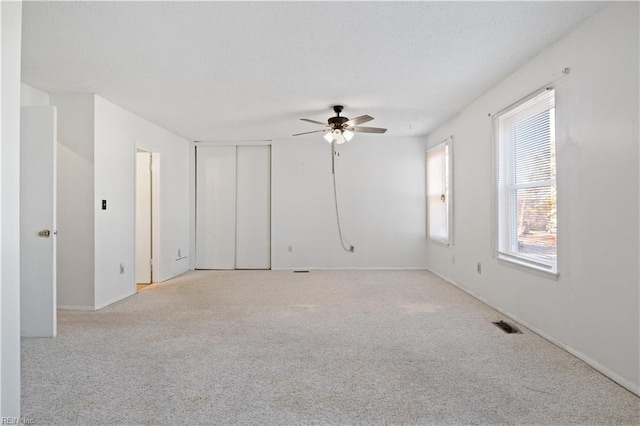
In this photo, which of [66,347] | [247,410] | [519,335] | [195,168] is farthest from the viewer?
[195,168]

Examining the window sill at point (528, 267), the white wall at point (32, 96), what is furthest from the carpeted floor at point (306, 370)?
the white wall at point (32, 96)

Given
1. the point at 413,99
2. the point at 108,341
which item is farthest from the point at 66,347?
the point at 413,99

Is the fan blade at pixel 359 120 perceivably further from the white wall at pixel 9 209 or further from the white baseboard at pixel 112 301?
the white baseboard at pixel 112 301

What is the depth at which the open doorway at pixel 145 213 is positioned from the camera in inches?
210

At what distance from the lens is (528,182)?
330cm

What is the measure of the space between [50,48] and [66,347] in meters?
2.32

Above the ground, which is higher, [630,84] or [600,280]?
[630,84]

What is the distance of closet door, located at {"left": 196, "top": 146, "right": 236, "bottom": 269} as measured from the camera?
6.62 m

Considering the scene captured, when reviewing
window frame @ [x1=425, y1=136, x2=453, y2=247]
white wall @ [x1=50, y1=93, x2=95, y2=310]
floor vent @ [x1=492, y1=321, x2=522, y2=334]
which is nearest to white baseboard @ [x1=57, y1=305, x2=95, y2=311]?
white wall @ [x1=50, y1=93, x2=95, y2=310]

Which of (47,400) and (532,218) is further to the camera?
(532,218)

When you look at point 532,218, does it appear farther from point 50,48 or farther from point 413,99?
point 50,48

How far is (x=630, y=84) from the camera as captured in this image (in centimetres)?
211

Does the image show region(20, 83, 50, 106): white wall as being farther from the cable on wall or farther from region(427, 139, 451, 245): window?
region(427, 139, 451, 245): window

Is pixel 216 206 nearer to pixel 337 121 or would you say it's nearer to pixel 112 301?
pixel 112 301
